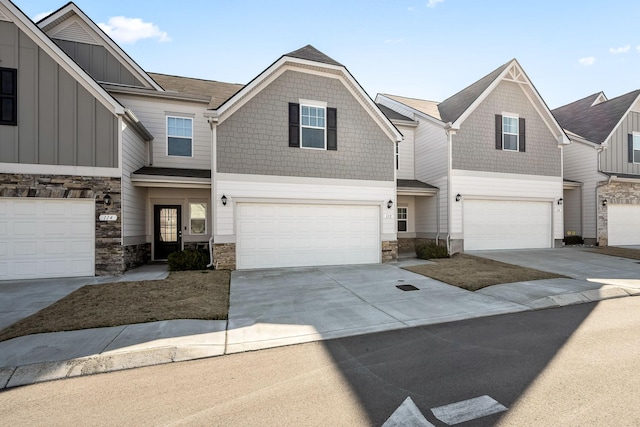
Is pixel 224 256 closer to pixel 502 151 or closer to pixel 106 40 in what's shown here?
pixel 106 40

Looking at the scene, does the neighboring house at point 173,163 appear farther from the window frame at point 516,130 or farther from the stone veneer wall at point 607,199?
the stone veneer wall at point 607,199

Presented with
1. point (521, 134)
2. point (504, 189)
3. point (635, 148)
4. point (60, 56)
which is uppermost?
point (60, 56)

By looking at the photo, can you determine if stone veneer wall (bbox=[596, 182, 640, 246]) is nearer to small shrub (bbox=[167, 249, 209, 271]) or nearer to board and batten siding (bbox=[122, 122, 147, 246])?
small shrub (bbox=[167, 249, 209, 271])

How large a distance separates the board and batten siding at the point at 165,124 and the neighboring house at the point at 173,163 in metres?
0.04

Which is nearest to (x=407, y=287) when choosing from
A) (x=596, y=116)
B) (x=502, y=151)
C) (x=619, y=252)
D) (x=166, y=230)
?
(x=502, y=151)

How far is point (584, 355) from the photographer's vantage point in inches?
170

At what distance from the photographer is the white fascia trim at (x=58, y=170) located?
366 inches

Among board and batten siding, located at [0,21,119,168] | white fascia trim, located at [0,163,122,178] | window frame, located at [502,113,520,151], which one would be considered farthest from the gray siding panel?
window frame, located at [502,113,520,151]

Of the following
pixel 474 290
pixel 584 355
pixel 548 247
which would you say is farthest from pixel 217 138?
pixel 548 247

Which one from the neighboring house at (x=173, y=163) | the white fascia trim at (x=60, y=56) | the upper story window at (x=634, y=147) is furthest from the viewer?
the upper story window at (x=634, y=147)

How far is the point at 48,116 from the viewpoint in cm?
953

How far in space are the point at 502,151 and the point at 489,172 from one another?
1.29 m

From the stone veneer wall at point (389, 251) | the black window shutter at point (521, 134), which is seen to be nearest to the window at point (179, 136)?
the stone veneer wall at point (389, 251)

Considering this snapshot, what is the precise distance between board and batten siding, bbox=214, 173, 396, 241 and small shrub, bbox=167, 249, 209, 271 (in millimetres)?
980
